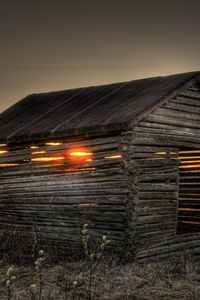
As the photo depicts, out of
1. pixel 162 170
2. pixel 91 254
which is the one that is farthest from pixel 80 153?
pixel 91 254

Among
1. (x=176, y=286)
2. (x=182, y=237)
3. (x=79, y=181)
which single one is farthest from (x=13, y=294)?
(x=182, y=237)

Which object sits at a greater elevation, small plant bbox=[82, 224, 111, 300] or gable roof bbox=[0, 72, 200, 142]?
gable roof bbox=[0, 72, 200, 142]

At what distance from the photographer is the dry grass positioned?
25.2ft

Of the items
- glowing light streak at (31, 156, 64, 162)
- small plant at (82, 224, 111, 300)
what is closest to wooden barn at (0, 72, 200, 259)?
glowing light streak at (31, 156, 64, 162)

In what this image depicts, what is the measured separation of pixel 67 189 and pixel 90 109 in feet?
7.31

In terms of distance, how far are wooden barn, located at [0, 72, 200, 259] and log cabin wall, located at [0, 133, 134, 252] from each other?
0.02 meters

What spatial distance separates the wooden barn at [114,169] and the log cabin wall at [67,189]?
2 cm

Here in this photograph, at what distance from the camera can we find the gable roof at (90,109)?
1070 centimetres

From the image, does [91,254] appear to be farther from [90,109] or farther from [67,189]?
[90,109]

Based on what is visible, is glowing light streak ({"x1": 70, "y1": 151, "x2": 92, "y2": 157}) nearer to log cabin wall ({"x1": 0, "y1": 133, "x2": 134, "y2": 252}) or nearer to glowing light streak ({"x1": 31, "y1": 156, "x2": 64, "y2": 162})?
log cabin wall ({"x1": 0, "y1": 133, "x2": 134, "y2": 252})

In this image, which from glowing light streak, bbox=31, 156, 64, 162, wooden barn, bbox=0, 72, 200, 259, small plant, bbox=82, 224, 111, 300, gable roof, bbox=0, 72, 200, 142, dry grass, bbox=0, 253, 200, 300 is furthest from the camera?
glowing light streak, bbox=31, 156, 64, 162

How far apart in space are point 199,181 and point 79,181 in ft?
11.7

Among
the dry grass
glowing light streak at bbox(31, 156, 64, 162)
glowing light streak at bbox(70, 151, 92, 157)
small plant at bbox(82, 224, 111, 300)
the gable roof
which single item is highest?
the gable roof

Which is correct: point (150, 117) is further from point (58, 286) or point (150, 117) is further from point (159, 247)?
point (58, 286)
